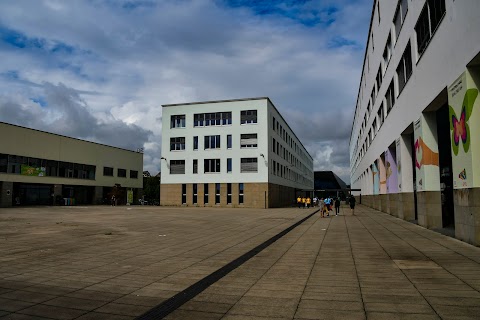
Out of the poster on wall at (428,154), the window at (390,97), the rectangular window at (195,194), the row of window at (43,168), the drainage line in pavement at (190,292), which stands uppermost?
the window at (390,97)

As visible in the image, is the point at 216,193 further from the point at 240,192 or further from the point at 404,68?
the point at 404,68

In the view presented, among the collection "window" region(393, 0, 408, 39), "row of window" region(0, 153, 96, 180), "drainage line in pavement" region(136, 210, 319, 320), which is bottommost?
"drainage line in pavement" region(136, 210, 319, 320)

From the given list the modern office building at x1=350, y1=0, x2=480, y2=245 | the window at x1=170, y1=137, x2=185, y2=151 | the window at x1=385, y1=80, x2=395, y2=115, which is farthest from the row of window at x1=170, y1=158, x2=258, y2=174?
the window at x1=385, y1=80, x2=395, y2=115

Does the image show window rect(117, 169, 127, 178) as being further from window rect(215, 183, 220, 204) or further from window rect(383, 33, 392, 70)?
window rect(383, 33, 392, 70)

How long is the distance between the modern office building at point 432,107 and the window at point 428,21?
0.04m

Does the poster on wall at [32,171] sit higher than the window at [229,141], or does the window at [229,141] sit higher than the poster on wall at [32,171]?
the window at [229,141]

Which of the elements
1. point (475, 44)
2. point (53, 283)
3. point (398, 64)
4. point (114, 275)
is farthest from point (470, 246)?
point (398, 64)

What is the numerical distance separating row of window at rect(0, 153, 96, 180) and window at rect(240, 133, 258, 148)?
2391 cm

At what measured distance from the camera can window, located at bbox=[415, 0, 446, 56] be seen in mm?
13865

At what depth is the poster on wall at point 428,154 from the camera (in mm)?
16266

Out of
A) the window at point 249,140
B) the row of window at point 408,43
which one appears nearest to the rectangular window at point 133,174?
the window at point 249,140

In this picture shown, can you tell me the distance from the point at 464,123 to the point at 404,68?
11515 millimetres

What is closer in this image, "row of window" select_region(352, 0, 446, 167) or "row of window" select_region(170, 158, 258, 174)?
"row of window" select_region(352, 0, 446, 167)

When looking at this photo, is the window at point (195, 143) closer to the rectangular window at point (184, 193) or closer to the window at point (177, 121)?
the window at point (177, 121)
